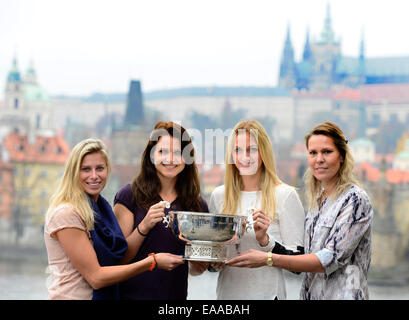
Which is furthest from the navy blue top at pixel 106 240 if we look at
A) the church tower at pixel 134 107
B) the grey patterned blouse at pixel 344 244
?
the church tower at pixel 134 107

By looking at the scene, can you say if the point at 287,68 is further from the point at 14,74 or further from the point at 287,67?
the point at 14,74

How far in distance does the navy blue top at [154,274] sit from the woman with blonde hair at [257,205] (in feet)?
0.51

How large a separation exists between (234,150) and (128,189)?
1.18ft

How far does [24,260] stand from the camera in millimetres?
33031

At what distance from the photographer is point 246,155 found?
196 centimetres

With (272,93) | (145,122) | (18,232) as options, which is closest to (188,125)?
(145,122)

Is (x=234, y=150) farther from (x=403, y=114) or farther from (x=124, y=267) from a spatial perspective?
(x=403, y=114)

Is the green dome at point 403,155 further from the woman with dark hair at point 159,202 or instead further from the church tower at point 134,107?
the woman with dark hair at point 159,202

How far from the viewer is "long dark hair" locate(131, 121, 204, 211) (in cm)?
194

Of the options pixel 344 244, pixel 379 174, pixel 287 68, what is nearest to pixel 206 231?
Result: pixel 344 244

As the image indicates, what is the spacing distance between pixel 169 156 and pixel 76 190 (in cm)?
35

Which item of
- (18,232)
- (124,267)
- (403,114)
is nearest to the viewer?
(124,267)

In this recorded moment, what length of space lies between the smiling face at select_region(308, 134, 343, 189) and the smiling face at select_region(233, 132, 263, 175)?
7.9 inches

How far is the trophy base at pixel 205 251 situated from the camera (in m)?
1.83
